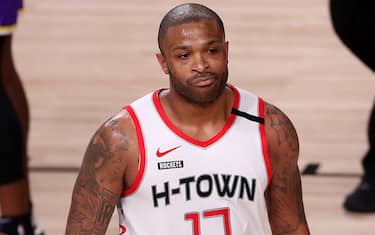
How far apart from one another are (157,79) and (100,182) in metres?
3.53

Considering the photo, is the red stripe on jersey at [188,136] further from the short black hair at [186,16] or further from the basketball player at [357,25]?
the basketball player at [357,25]

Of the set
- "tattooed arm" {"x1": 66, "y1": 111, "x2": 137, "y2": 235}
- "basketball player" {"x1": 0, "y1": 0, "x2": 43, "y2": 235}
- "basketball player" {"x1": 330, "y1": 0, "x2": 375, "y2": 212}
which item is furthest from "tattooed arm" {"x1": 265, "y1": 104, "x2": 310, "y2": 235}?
"basketball player" {"x1": 330, "y1": 0, "x2": 375, "y2": 212}

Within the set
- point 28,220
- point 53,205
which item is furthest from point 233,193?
point 53,205

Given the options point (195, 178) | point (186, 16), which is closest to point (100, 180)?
point (195, 178)

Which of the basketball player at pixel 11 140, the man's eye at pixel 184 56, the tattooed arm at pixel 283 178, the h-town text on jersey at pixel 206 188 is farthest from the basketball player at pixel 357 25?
the man's eye at pixel 184 56

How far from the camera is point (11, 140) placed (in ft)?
13.7

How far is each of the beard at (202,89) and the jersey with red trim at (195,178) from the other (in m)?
0.14

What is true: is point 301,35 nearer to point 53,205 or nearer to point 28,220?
point 53,205

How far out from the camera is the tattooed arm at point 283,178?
10.0 ft

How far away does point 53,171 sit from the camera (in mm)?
5410

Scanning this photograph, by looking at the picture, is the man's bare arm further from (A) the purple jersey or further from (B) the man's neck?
(A) the purple jersey

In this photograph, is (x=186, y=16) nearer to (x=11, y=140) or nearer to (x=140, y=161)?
(x=140, y=161)

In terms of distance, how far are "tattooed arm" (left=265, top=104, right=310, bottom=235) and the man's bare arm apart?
1.26 ft

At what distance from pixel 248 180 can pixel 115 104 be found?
10.4ft
